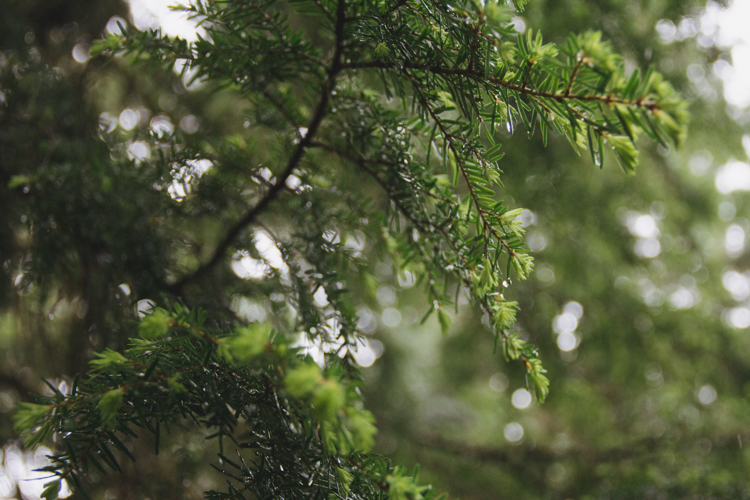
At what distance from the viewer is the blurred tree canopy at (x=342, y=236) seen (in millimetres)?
602

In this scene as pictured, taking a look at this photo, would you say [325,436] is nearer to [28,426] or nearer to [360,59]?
[28,426]

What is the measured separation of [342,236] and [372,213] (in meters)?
0.15

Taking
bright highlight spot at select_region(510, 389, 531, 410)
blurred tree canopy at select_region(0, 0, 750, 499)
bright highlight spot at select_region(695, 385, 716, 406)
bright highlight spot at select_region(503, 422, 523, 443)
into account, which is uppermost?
blurred tree canopy at select_region(0, 0, 750, 499)

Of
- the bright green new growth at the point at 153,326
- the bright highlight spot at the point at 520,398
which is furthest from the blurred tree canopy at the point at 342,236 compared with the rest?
the bright highlight spot at the point at 520,398

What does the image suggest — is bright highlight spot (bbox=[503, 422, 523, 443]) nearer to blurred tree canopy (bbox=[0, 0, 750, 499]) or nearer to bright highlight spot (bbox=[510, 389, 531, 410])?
bright highlight spot (bbox=[510, 389, 531, 410])

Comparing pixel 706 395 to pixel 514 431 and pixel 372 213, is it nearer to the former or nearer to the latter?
pixel 514 431

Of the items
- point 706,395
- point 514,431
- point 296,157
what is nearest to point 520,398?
point 514,431

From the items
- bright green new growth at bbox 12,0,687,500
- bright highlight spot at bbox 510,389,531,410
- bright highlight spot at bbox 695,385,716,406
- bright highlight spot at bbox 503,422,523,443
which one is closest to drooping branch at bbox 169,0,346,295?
bright green new growth at bbox 12,0,687,500

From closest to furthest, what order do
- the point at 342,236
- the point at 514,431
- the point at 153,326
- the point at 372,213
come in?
the point at 153,326 < the point at 372,213 < the point at 342,236 < the point at 514,431

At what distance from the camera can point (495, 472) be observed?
11.1 ft

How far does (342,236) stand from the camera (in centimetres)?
115

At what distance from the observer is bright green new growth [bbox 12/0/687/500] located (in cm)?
54

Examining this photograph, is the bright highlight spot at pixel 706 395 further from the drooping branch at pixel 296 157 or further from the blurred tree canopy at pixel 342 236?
the drooping branch at pixel 296 157

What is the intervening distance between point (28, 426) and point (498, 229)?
79 cm
